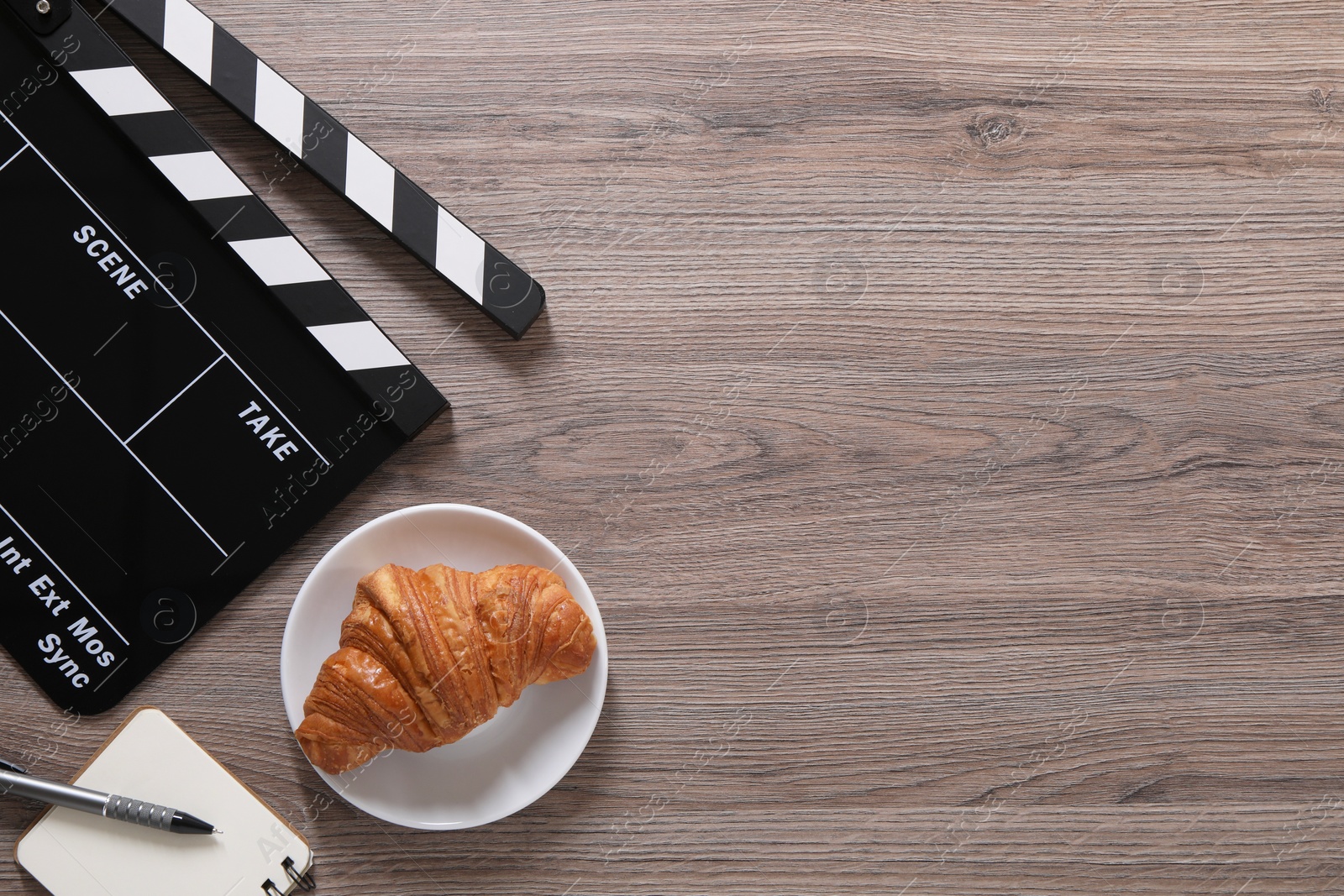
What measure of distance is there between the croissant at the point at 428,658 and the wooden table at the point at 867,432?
0.46 feet

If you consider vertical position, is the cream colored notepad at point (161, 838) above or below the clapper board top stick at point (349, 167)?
below

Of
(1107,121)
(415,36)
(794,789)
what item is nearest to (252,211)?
(415,36)

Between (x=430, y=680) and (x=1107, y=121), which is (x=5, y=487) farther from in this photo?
(x=1107, y=121)

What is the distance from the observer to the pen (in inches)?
43.9

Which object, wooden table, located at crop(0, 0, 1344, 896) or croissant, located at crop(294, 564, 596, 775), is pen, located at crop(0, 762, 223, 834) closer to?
wooden table, located at crop(0, 0, 1344, 896)

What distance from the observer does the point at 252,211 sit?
3.88 ft

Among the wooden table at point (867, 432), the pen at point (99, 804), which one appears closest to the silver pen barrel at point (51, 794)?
the pen at point (99, 804)

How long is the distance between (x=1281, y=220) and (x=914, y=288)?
0.54 metres

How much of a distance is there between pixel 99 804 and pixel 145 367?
0.56 metres

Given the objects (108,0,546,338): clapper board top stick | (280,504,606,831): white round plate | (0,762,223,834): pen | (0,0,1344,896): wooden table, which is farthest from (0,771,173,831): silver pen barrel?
(108,0,546,338): clapper board top stick

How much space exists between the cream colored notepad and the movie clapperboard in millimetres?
81

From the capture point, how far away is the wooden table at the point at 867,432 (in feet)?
3.93

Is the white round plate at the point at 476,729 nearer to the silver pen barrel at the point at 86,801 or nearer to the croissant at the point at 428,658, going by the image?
the croissant at the point at 428,658

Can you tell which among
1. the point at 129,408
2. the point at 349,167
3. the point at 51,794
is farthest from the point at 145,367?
the point at 51,794
